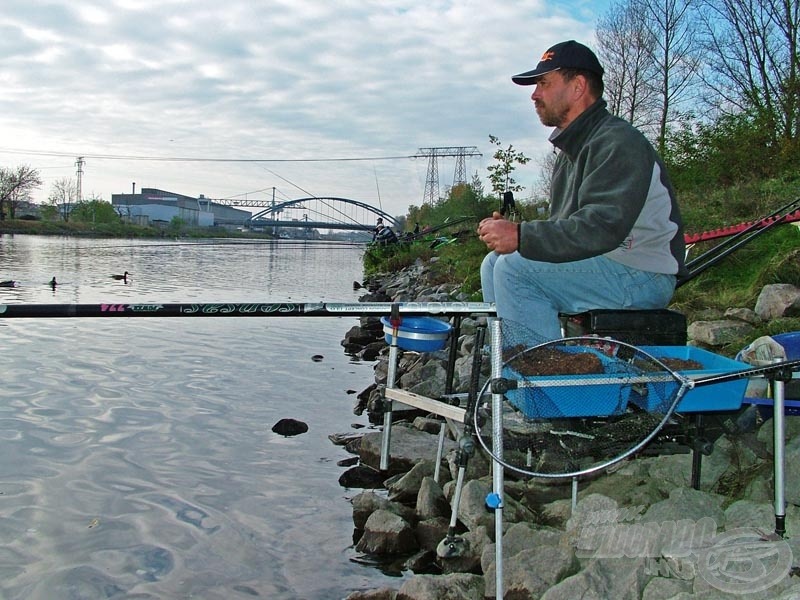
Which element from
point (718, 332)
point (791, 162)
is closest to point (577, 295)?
point (718, 332)

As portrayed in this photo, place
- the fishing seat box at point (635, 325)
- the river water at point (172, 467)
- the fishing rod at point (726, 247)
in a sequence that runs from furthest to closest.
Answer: the fishing rod at point (726, 247) → the river water at point (172, 467) → the fishing seat box at point (635, 325)

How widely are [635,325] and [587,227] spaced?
552mm

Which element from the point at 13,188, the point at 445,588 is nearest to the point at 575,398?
the point at 445,588

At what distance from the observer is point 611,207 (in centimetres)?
337

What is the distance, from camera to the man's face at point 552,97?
3760 millimetres

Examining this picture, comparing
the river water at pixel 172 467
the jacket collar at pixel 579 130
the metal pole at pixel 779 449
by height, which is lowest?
the river water at pixel 172 467

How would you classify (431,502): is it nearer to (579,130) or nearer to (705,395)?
(705,395)

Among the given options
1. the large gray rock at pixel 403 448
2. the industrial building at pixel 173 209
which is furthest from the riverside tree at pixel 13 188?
the large gray rock at pixel 403 448

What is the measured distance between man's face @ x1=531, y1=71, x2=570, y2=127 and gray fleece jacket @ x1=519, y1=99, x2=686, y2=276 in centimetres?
8

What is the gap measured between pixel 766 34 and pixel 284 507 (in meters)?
26.6

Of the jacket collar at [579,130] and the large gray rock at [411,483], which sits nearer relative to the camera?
the jacket collar at [579,130]

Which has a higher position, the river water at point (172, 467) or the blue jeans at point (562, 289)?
the blue jeans at point (562, 289)

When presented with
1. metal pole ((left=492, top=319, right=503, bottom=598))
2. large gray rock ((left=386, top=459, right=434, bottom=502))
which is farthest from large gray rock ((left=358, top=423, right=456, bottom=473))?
metal pole ((left=492, top=319, right=503, bottom=598))

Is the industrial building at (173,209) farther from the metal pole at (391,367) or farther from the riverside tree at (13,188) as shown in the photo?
the metal pole at (391,367)
